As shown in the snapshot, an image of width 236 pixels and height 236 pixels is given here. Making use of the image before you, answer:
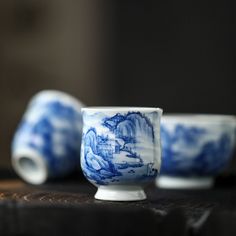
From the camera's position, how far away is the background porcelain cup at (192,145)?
1.24m

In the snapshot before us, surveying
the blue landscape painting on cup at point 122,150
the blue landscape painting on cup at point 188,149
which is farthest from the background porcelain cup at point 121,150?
the blue landscape painting on cup at point 188,149

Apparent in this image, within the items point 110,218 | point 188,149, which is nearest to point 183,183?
point 188,149

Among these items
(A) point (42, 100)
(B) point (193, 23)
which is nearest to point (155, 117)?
(A) point (42, 100)

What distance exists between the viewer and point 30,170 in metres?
1.35

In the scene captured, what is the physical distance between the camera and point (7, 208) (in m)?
0.92

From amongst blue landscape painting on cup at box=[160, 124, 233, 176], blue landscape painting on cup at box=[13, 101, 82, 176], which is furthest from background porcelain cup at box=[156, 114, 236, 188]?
blue landscape painting on cup at box=[13, 101, 82, 176]

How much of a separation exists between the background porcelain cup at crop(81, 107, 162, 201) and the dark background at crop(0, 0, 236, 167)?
1220mm

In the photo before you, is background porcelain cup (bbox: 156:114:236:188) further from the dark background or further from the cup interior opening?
the dark background

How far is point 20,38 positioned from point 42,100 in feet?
3.28

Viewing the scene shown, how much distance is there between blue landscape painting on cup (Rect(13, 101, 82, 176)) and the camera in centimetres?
131

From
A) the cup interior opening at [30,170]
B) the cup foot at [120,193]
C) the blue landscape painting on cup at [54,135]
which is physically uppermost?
the blue landscape painting on cup at [54,135]

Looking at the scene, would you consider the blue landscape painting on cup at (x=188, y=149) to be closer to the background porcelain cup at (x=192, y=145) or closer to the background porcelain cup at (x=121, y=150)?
the background porcelain cup at (x=192, y=145)

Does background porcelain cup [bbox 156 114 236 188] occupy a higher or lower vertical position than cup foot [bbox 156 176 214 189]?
higher

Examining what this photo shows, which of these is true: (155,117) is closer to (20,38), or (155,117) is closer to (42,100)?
(42,100)
